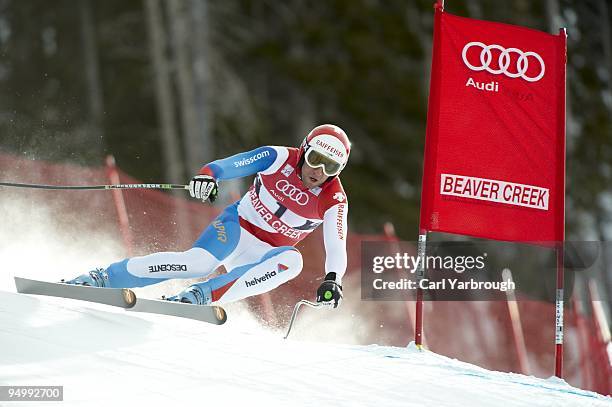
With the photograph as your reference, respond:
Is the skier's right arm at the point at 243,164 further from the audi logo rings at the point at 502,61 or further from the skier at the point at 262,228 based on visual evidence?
the audi logo rings at the point at 502,61

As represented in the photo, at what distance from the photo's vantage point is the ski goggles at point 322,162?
649 centimetres

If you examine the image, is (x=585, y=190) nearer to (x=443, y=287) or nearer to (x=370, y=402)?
(x=443, y=287)

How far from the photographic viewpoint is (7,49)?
24.9 metres

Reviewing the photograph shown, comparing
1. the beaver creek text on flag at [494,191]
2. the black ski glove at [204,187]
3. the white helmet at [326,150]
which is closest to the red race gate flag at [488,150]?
the beaver creek text on flag at [494,191]

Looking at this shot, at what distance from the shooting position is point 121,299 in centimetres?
593

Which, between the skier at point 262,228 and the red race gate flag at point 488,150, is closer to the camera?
the skier at point 262,228

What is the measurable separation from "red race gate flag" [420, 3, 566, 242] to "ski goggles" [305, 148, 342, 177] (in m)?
0.65

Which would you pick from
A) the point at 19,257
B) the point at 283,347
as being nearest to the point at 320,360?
the point at 283,347

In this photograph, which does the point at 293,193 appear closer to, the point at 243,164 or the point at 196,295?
the point at 243,164

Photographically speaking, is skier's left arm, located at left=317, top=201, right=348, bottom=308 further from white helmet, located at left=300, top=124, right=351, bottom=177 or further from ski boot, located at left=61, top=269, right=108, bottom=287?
ski boot, located at left=61, top=269, right=108, bottom=287

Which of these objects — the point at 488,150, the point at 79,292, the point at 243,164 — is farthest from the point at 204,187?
the point at 488,150

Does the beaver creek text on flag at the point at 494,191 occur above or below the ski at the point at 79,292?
above

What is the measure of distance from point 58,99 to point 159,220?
15.0 metres

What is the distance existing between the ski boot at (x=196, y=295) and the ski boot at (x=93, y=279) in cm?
38
